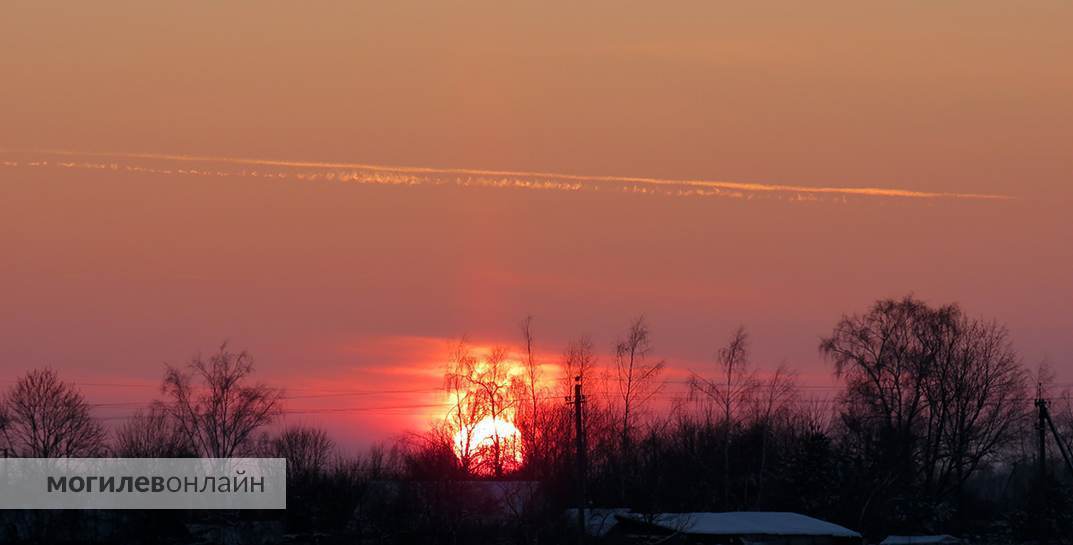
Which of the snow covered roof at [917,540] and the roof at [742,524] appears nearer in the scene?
the roof at [742,524]

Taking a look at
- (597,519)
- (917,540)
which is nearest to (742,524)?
(597,519)

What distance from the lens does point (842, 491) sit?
3123 inches

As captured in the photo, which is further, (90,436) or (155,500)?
(90,436)

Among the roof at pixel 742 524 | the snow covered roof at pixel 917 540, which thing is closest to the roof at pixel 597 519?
the roof at pixel 742 524

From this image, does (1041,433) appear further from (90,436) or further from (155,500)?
(90,436)

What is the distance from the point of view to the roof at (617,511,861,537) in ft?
207

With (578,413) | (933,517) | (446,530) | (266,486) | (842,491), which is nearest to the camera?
(578,413)

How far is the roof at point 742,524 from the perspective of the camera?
207ft

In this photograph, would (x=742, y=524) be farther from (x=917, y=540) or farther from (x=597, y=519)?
(x=917, y=540)

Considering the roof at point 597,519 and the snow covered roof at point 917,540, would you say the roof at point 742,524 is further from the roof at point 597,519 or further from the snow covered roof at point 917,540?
the snow covered roof at point 917,540

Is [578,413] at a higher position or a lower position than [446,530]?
higher

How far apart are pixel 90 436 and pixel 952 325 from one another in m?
52.0

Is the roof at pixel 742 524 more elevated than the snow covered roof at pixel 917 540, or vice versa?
the roof at pixel 742 524

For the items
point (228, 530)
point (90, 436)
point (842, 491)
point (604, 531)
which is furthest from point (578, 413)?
point (90, 436)
